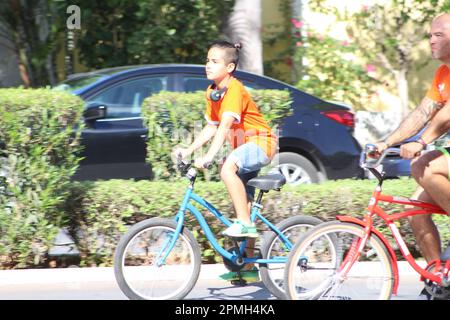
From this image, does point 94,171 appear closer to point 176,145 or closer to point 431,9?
point 176,145

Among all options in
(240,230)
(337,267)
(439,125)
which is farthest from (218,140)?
(439,125)

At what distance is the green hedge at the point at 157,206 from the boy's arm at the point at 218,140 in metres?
1.45

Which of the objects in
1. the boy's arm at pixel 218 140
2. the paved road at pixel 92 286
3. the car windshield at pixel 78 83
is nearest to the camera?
the boy's arm at pixel 218 140

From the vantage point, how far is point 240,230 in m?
6.03

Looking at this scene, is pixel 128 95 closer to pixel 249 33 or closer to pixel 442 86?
pixel 249 33

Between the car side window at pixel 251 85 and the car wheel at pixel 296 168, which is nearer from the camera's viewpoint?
the car wheel at pixel 296 168

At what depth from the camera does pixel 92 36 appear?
13.6 meters

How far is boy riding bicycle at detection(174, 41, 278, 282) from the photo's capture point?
19.7 feet

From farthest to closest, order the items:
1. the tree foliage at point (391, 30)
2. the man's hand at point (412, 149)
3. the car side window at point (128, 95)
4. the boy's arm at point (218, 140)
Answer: the tree foliage at point (391, 30) < the car side window at point (128, 95) < the boy's arm at point (218, 140) < the man's hand at point (412, 149)

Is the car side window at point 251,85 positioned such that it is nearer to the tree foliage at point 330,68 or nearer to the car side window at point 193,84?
the car side window at point 193,84

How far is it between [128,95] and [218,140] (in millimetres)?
3690

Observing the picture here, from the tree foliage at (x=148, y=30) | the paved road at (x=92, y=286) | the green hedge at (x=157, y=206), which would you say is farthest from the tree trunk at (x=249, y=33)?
the paved road at (x=92, y=286)

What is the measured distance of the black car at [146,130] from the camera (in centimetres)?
907

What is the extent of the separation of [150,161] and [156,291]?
2277mm
